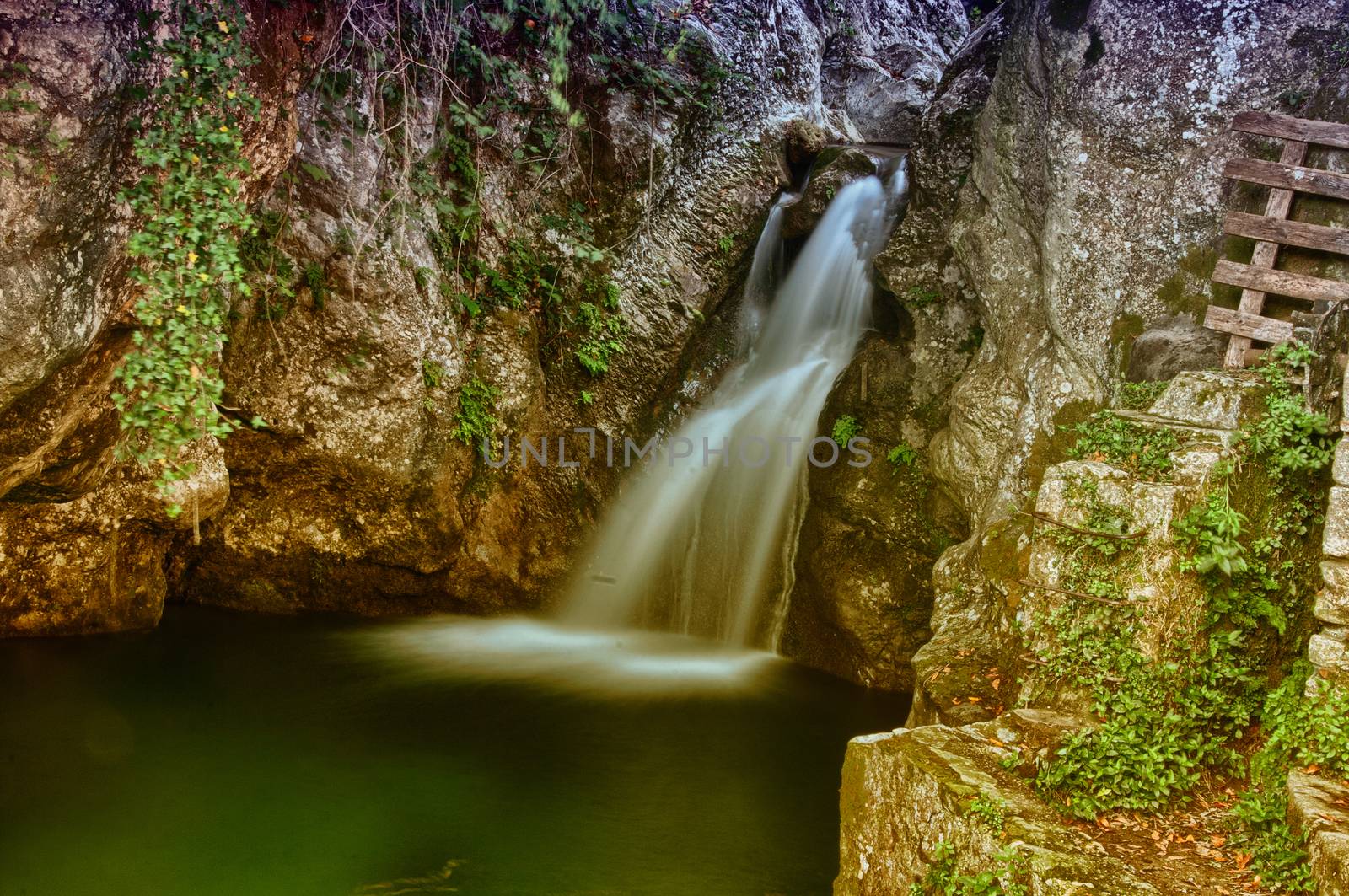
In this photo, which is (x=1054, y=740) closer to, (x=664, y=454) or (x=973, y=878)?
(x=973, y=878)

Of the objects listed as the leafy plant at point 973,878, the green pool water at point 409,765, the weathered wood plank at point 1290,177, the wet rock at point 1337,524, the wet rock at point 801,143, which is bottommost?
the green pool water at point 409,765

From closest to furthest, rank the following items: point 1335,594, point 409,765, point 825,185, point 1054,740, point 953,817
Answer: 1. point 953,817
2. point 1335,594
3. point 1054,740
4. point 409,765
5. point 825,185

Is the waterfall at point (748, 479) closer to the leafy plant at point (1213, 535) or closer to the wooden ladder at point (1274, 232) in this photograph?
the wooden ladder at point (1274, 232)

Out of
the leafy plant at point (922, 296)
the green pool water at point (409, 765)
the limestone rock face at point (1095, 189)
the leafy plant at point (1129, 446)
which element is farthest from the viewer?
the leafy plant at point (922, 296)

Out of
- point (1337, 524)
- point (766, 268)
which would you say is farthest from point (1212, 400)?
point (766, 268)

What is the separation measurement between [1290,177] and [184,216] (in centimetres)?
713

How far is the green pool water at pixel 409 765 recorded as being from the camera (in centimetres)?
509

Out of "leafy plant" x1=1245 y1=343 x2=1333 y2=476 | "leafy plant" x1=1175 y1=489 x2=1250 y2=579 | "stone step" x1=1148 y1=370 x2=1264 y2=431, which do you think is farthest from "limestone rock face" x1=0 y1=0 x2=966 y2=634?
"leafy plant" x1=1245 y1=343 x2=1333 y2=476

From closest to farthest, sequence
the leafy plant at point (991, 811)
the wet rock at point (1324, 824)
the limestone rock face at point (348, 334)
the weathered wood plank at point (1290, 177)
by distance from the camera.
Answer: the wet rock at point (1324, 824), the leafy plant at point (991, 811), the limestone rock face at point (348, 334), the weathered wood plank at point (1290, 177)

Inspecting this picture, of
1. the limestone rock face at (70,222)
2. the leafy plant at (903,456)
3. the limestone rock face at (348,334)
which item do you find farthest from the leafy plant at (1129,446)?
the limestone rock face at (70,222)

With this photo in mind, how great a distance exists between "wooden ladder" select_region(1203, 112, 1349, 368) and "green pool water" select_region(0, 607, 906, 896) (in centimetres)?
411

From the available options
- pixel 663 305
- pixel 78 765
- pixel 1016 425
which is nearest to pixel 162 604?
pixel 78 765

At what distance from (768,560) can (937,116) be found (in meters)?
4.87

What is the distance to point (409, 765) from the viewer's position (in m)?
6.27
